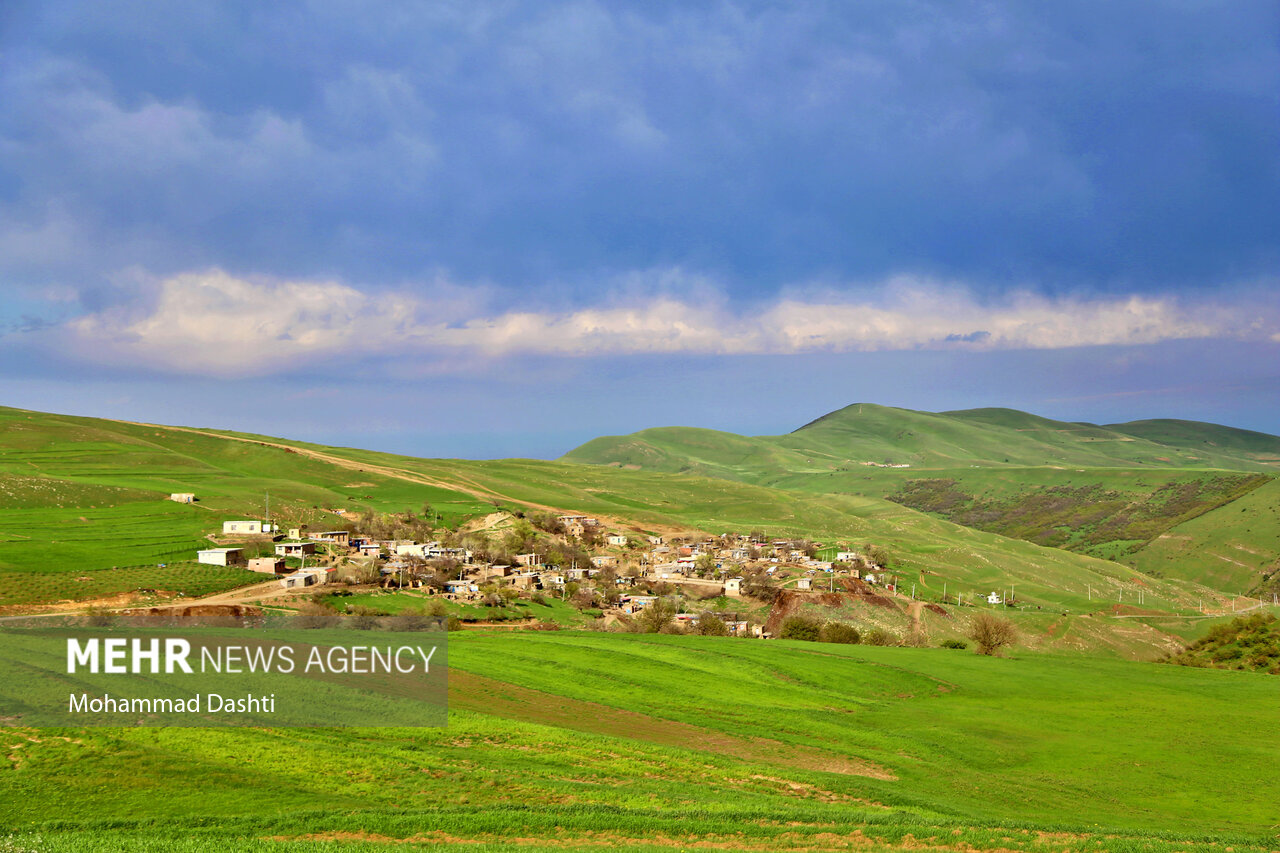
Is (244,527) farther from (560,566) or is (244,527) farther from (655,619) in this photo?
(655,619)

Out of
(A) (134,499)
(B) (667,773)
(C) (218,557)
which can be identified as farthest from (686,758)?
(A) (134,499)

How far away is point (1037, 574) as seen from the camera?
15688 cm

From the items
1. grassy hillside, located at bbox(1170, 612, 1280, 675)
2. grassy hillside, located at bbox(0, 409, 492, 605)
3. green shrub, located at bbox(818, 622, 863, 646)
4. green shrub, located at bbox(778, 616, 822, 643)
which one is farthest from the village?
grassy hillside, located at bbox(1170, 612, 1280, 675)

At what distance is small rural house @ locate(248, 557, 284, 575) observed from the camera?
281 feet

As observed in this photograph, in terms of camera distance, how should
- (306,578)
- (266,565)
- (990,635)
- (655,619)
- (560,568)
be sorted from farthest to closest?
(560,568) < (266,565) < (306,578) < (655,619) < (990,635)

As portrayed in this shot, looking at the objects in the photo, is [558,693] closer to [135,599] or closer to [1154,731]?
[1154,731]

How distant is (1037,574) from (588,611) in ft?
374

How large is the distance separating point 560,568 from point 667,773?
91234 millimetres

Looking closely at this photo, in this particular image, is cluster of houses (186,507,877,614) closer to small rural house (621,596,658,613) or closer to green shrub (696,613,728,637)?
small rural house (621,596,658,613)

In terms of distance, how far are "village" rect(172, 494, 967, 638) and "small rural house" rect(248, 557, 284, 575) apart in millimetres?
137

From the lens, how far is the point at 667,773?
86.7 ft

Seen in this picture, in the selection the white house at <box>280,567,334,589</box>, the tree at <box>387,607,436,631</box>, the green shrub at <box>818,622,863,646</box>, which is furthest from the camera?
the white house at <box>280,567,334,589</box>

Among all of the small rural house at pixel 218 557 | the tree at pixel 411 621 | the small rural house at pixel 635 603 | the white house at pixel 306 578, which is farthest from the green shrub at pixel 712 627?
the small rural house at pixel 218 557

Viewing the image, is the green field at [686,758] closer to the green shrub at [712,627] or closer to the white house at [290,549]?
the green shrub at [712,627]
